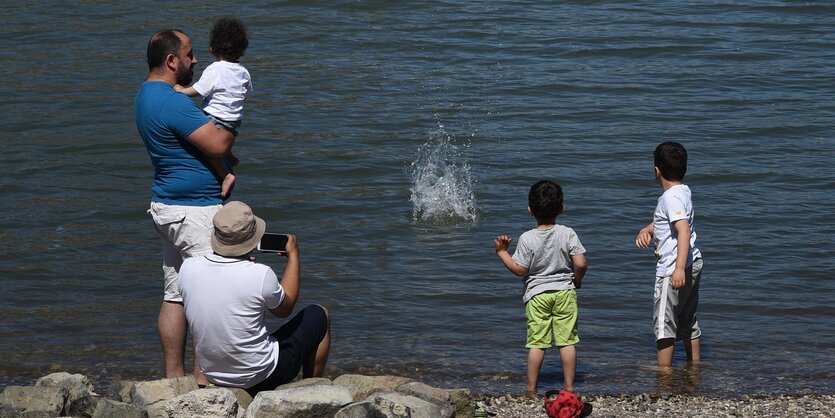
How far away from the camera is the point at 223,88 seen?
239 inches

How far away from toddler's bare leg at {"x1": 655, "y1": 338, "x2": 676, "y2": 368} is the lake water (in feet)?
0.36

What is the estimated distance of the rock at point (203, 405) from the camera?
5316 millimetres

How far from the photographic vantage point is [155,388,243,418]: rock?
532 centimetres

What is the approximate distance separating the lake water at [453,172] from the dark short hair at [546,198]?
1213 millimetres

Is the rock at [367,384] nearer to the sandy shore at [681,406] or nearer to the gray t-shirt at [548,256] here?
the sandy shore at [681,406]

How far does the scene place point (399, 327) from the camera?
8.39 meters

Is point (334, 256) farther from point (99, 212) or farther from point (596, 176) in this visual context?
point (596, 176)

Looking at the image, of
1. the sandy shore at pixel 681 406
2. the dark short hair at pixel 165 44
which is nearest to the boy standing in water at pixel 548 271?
the sandy shore at pixel 681 406

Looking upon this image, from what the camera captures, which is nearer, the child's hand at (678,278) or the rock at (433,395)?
the rock at (433,395)

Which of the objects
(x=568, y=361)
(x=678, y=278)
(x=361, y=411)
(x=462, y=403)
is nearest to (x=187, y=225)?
(x=361, y=411)

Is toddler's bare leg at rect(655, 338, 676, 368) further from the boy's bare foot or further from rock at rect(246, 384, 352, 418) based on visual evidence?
the boy's bare foot

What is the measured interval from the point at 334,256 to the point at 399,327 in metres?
1.73

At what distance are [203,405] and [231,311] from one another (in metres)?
0.51

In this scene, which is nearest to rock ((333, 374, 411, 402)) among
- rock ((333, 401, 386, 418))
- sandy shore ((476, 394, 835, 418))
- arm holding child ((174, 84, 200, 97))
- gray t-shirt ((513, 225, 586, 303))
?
sandy shore ((476, 394, 835, 418))
